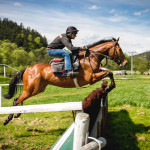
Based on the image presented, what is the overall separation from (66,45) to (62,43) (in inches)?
9.9

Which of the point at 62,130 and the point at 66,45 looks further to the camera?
the point at 62,130

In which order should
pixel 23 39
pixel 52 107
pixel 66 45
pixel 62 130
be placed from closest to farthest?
pixel 52 107, pixel 66 45, pixel 62 130, pixel 23 39

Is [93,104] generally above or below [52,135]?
above

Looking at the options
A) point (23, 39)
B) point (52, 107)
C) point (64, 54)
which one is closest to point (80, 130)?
point (52, 107)

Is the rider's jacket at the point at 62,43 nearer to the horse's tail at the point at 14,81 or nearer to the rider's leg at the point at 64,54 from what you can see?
the rider's leg at the point at 64,54

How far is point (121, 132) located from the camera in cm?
402

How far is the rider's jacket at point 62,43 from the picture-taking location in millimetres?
3598

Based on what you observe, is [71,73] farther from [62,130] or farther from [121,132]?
[121,132]

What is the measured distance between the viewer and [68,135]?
202 cm

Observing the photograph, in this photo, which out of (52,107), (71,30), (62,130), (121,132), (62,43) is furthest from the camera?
(62,130)

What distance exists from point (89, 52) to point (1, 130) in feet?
10.3

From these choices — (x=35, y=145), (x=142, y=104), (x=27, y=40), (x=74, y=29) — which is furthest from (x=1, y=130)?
(x=27, y=40)

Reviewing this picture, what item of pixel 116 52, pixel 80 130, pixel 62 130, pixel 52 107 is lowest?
pixel 62 130

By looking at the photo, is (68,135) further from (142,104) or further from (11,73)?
(11,73)
